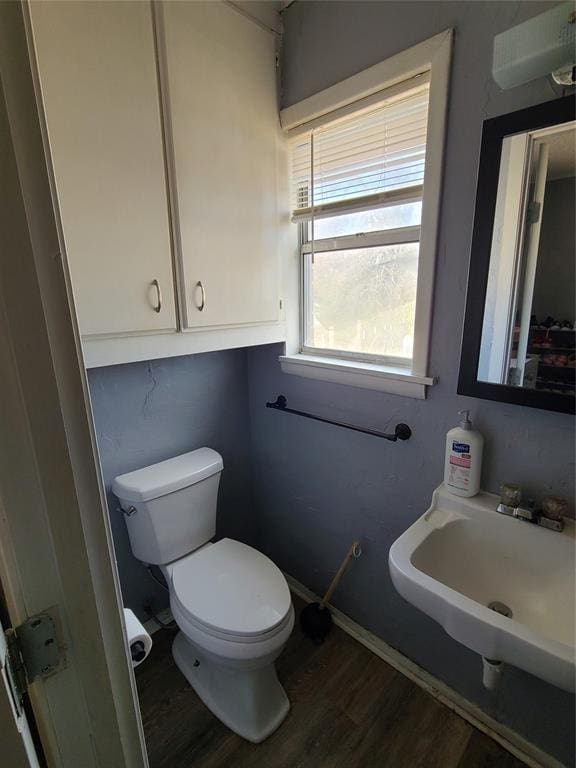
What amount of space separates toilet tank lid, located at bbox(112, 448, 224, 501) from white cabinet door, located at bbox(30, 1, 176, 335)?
616 millimetres

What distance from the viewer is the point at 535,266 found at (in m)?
0.98

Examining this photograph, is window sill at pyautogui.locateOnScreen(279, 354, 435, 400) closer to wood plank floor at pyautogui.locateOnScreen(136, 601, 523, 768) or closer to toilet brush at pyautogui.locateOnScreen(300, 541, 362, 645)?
toilet brush at pyautogui.locateOnScreen(300, 541, 362, 645)

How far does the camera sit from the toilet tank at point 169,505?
1438 mm

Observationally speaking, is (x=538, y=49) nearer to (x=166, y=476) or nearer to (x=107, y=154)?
(x=107, y=154)

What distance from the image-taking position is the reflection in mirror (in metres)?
0.92

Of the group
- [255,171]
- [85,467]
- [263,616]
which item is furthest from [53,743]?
[255,171]

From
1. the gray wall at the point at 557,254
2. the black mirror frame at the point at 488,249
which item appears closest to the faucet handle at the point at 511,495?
the black mirror frame at the point at 488,249

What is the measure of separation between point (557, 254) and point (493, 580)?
3.00 feet

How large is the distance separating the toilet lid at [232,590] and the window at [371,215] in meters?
0.80

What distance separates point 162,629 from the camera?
171 cm

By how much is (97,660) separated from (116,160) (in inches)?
46.4

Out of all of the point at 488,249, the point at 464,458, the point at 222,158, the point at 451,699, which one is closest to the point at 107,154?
the point at 222,158

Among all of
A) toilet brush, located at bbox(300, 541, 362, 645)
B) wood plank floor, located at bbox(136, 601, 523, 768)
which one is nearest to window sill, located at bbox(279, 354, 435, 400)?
toilet brush, located at bbox(300, 541, 362, 645)

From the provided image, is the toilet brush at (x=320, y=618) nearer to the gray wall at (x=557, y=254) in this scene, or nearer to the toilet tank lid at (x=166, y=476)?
the toilet tank lid at (x=166, y=476)
